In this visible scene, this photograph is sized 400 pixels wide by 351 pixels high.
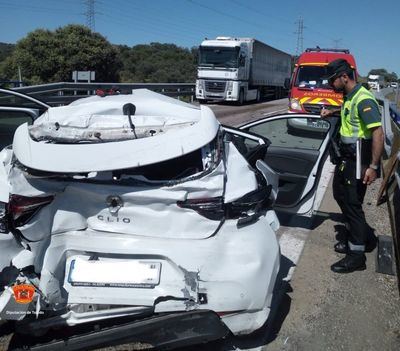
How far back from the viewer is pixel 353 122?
4.17m

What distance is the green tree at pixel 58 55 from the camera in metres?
40.7

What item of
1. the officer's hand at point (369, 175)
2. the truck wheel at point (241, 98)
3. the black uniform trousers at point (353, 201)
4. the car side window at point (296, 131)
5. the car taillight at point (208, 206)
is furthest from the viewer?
the truck wheel at point (241, 98)

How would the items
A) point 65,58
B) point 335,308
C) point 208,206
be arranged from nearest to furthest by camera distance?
point 208,206 → point 335,308 → point 65,58


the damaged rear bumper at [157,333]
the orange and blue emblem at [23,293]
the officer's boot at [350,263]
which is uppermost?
the orange and blue emblem at [23,293]

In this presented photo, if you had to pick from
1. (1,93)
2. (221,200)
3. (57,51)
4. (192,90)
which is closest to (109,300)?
(221,200)

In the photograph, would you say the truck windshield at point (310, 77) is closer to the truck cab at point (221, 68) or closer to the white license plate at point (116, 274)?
the white license plate at point (116, 274)

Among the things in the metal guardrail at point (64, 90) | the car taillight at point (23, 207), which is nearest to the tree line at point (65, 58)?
the metal guardrail at point (64, 90)

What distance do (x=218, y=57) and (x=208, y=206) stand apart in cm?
2402

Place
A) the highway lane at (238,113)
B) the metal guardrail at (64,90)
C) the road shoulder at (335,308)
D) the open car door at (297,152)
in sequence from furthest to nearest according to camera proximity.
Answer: the highway lane at (238,113) → the metal guardrail at (64,90) → the open car door at (297,152) → the road shoulder at (335,308)

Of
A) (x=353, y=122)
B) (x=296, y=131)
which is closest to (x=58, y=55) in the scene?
(x=296, y=131)

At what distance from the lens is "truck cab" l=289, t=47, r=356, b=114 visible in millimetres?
12984

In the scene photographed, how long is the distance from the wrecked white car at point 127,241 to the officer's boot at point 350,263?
1822 mm

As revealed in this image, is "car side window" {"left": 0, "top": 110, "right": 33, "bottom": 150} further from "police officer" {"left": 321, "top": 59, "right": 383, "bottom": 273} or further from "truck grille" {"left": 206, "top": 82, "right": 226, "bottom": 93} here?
"truck grille" {"left": 206, "top": 82, "right": 226, "bottom": 93}

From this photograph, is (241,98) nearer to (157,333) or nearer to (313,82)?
(313,82)
